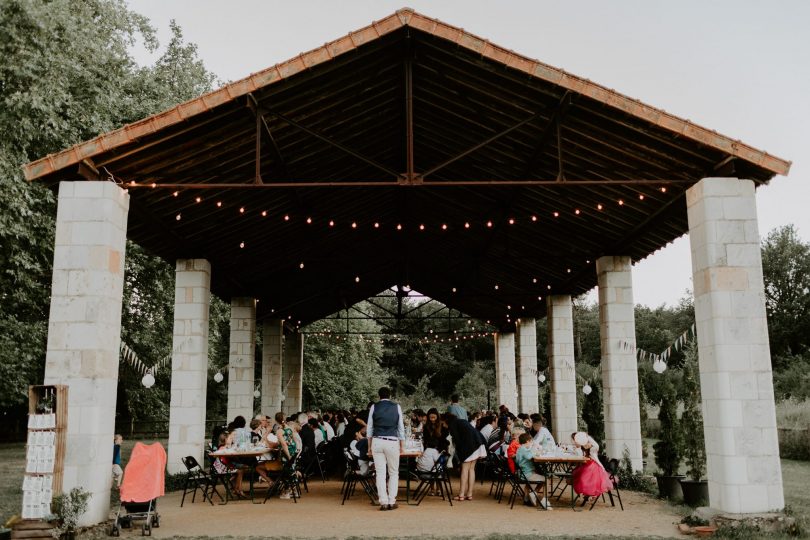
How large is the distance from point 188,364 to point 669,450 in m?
8.43

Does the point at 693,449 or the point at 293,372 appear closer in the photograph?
the point at 693,449

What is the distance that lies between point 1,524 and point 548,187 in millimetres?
8892

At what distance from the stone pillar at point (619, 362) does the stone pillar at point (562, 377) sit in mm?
4289

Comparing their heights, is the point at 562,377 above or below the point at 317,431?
above

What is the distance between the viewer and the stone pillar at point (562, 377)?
16844mm

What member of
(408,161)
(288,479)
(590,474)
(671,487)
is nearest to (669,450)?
(671,487)

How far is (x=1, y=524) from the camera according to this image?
24.9ft

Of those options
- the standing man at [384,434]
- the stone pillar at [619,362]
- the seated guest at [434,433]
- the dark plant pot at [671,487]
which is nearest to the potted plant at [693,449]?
the dark plant pot at [671,487]

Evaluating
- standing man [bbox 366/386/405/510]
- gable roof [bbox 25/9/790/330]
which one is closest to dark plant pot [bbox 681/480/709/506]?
gable roof [bbox 25/9/790/330]

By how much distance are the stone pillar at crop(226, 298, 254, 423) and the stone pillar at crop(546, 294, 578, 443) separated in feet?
25.2

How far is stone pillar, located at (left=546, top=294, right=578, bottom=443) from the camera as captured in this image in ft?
55.3

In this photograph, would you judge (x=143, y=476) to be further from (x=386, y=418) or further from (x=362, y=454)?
(x=362, y=454)

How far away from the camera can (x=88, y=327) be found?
751 cm

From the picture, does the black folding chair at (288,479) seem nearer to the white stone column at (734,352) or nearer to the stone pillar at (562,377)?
the white stone column at (734,352)
